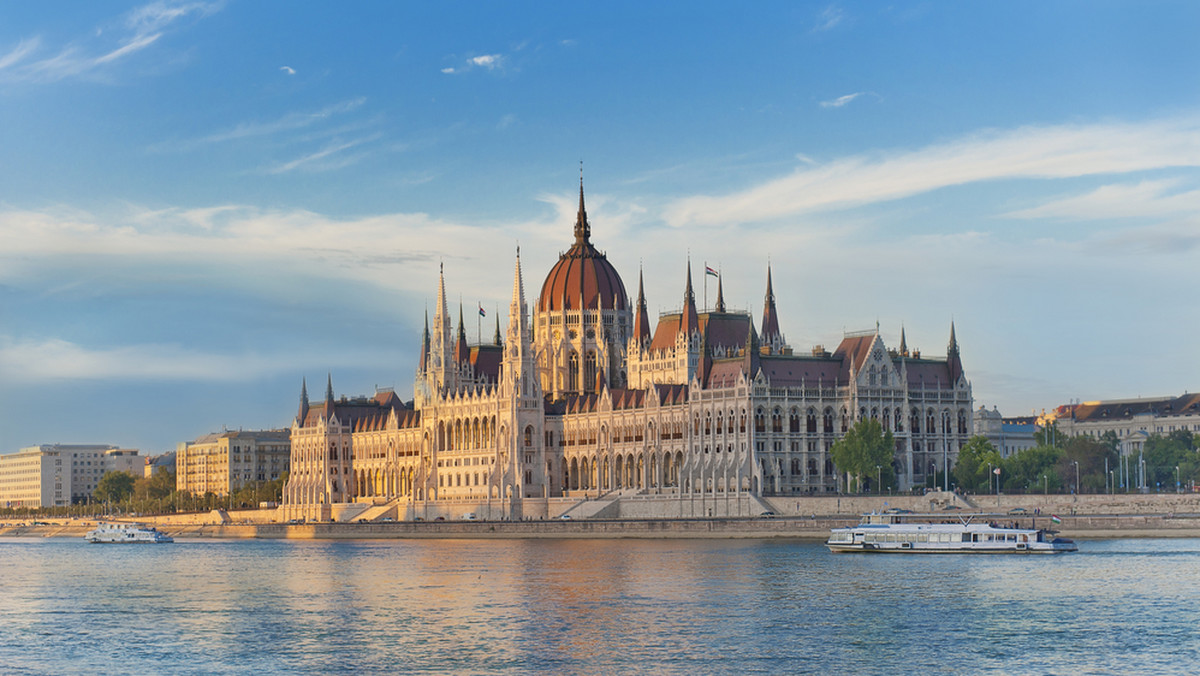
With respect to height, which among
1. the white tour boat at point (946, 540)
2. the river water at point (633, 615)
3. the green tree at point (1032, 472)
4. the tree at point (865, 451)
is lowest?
the river water at point (633, 615)

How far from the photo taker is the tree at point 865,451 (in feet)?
559

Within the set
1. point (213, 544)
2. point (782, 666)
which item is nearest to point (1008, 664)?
point (782, 666)

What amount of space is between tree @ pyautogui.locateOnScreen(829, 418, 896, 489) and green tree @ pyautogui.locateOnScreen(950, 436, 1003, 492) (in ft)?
23.1

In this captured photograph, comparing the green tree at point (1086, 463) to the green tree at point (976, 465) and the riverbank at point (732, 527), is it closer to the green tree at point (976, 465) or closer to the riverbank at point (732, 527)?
the green tree at point (976, 465)

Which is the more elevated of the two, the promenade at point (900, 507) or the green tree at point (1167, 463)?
the green tree at point (1167, 463)

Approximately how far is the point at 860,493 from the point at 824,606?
3166 inches

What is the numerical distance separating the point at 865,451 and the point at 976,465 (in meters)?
10.6

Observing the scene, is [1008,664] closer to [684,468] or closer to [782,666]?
[782,666]

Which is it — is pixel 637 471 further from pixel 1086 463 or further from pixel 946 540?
pixel 946 540

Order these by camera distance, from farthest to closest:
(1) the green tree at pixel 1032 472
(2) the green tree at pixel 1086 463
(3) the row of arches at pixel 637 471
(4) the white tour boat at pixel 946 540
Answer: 1. (3) the row of arches at pixel 637 471
2. (2) the green tree at pixel 1086 463
3. (1) the green tree at pixel 1032 472
4. (4) the white tour boat at pixel 946 540

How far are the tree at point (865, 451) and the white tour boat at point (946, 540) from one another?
1390 inches

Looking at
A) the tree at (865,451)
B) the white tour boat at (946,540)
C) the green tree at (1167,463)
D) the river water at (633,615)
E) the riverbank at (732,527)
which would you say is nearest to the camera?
the river water at (633,615)

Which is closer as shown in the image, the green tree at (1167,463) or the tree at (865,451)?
the tree at (865,451)

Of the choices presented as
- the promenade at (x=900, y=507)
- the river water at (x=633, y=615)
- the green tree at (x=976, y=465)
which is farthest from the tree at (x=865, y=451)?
the river water at (x=633, y=615)
